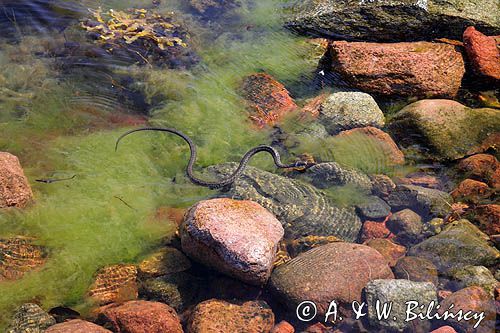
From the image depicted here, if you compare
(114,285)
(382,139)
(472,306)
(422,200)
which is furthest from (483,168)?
(114,285)

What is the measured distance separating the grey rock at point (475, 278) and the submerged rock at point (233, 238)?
5.99 ft

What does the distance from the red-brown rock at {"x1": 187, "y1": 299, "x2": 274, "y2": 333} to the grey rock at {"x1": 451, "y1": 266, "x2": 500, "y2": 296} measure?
1.90 metres

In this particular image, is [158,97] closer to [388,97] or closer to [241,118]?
[241,118]

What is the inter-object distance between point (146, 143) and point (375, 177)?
2.95m

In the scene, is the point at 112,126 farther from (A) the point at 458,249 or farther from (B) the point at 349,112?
(A) the point at 458,249

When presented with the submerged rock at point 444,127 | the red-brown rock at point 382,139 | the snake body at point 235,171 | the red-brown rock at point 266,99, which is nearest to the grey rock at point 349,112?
the red-brown rock at point 382,139

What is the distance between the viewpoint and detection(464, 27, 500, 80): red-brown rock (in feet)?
22.3

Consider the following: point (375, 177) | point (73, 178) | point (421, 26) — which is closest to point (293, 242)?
point (375, 177)

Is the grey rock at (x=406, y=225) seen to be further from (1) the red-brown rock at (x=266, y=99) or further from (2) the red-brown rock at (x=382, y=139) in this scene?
(1) the red-brown rock at (x=266, y=99)

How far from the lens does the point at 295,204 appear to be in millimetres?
5211

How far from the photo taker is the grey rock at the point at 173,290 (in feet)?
14.4

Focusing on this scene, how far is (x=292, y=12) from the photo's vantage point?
796cm

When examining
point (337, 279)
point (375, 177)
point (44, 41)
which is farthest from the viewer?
point (44, 41)

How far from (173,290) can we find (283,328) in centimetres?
113
